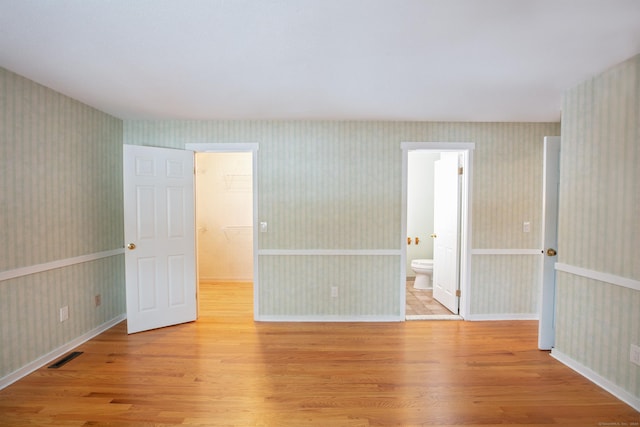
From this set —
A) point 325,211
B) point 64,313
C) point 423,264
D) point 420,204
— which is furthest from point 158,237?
point 420,204

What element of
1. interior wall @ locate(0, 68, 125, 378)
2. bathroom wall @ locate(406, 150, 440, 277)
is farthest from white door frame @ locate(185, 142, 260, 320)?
bathroom wall @ locate(406, 150, 440, 277)

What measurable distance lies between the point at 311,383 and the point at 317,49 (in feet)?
7.50

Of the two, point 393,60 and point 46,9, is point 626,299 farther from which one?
point 46,9

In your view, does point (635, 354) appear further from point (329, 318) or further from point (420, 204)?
point (420, 204)

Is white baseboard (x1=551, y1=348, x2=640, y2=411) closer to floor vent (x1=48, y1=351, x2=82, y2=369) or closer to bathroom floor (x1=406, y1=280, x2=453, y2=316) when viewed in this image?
bathroom floor (x1=406, y1=280, x2=453, y2=316)

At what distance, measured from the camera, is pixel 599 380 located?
2256 millimetres

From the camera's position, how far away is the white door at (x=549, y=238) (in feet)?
9.16

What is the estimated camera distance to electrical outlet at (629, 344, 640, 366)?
6.53 feet

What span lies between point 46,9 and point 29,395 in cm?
242

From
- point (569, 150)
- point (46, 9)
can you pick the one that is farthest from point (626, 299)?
point (46, 9)

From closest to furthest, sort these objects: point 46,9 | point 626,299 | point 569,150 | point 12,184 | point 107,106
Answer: point 46,9
point 626,299
point 12,184
point 569,150
point 107,106

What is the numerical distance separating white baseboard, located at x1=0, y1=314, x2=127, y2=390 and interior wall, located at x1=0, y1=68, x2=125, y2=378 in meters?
0.03

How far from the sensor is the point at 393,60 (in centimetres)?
204

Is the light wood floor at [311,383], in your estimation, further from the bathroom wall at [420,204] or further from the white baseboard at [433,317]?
the bathroom wall at [420,204]
